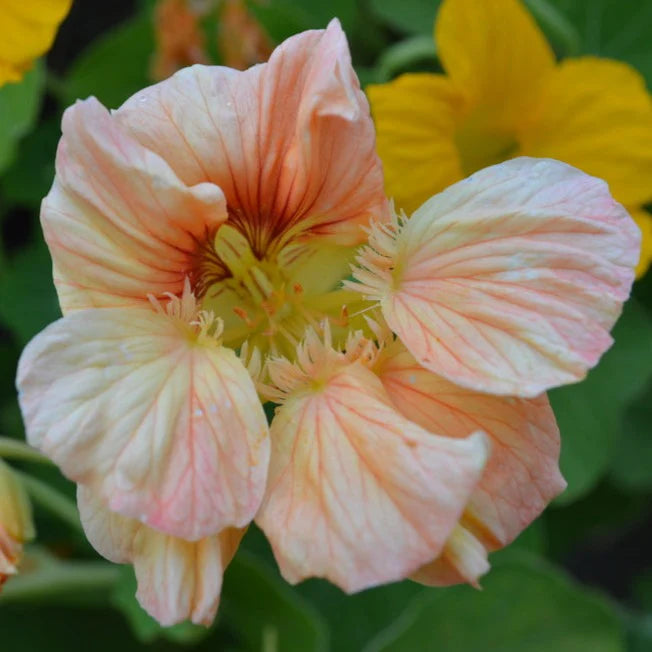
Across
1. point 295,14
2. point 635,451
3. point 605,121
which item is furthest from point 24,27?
point 635,451

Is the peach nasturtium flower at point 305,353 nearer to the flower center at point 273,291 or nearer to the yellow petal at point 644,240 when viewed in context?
the flower center at point 273,291

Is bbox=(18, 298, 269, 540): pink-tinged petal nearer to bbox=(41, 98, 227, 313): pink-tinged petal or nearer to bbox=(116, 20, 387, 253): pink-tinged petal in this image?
bbox=(41, 98, 227, 313): pink-tinged petal

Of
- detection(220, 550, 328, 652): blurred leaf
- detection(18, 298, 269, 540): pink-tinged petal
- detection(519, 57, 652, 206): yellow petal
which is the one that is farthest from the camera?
detection(220, 550, 328, 652): blurred leaf

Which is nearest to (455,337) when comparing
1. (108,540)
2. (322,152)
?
(322,152)

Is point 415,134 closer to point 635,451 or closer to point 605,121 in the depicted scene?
point 605,121

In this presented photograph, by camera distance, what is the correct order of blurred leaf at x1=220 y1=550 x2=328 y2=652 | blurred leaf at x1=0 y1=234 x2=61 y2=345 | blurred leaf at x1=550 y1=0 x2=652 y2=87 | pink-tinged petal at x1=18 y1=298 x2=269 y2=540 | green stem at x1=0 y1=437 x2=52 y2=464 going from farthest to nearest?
blurred leaf at x1=550 y1=0 x2=652 y2=87 < blurred leaf at x1=0 y1=234 x2=61 y2=345 < blurred leaf at x1=220 y1=550 x2=328 y2=652 < green stem at x1=0 y1=437 x2=52 y2=464 < pink-tinged petal at x1=18 y1=298 x2=269 y2=540

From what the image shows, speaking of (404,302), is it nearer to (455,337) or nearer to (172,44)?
(455,337)

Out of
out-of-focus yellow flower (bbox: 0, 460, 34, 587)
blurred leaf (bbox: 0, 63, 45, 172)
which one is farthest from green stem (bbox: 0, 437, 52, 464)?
blurred leaf (bbox: 0, 63, 45, 172)

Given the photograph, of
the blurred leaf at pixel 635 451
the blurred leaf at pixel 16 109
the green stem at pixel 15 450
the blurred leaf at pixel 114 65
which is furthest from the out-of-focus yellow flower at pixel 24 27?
the blurred leaf at pixel 635 451
